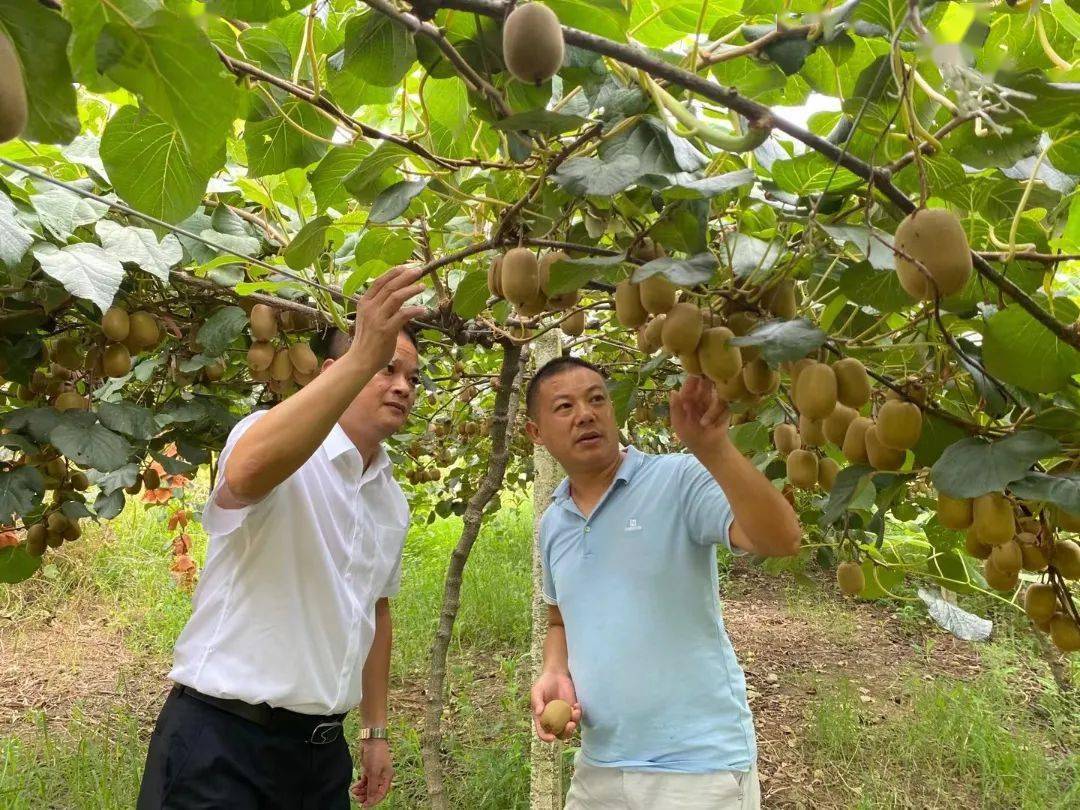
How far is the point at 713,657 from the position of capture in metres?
1.66

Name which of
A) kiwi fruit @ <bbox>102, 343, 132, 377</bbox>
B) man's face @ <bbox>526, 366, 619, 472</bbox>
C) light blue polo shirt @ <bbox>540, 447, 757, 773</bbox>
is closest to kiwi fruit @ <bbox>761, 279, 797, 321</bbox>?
light blue polo shirt @ <bbox>540, 447, 757, 773</bbox>

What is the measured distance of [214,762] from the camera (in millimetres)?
1596

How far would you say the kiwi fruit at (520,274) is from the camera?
0.93 metres

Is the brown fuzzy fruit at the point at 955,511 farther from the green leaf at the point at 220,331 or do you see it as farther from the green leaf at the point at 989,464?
the green leaf at the point at 220,331

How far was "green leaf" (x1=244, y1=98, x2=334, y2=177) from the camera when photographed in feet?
3.27

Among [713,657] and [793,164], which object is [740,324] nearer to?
[793,164]

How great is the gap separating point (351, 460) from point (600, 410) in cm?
61

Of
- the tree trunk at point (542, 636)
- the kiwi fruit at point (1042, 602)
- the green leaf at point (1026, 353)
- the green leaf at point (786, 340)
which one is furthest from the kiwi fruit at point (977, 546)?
the tree trunk at point (542, 636)

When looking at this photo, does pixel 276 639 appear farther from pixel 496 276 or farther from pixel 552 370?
pixel 496 276

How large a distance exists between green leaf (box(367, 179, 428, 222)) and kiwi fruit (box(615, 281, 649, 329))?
260 mm

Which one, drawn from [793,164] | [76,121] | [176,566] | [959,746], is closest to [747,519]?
[793,164]

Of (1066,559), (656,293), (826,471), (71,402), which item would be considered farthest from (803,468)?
(71,402)

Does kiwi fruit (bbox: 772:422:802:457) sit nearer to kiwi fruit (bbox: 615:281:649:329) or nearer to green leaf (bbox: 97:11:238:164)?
kiwi fruit (bbox: 615:281:649:329)

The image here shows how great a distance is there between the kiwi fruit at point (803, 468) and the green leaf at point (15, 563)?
218cm
